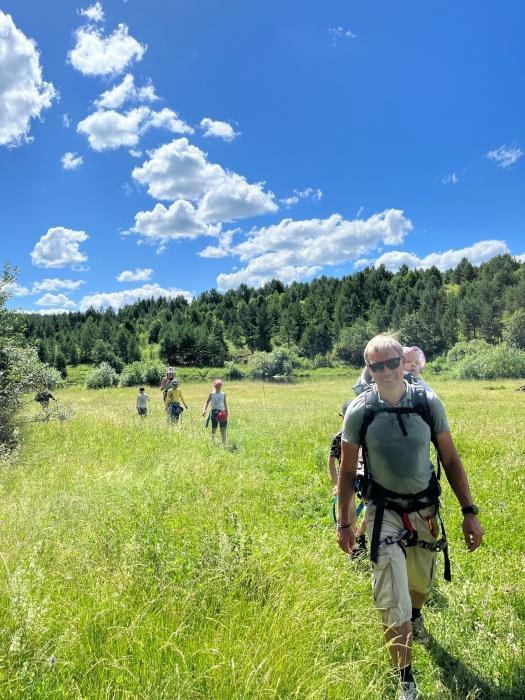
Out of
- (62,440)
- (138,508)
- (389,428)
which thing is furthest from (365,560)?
(62,440)

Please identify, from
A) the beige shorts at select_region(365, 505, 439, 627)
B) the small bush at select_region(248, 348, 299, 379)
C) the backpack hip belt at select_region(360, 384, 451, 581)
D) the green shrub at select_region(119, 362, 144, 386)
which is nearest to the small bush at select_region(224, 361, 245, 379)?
the small bush at select_region(248, 348, 299, 379)

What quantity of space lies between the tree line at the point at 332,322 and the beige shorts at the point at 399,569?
94.6 m

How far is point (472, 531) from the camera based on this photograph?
3.34m

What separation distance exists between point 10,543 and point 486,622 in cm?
480

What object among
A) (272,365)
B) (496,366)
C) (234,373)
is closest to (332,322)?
(272,365)

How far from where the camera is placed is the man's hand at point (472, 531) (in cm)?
330

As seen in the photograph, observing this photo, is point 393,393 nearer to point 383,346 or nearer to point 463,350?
point 383,346

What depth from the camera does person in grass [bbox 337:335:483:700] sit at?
313 centimetres

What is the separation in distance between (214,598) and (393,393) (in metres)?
2.32

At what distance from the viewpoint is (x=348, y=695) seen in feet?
8.86

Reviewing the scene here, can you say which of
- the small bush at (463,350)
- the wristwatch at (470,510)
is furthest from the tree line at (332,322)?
the wristwatch at (470,510)

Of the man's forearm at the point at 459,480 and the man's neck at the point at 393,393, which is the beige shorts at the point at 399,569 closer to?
the man's forearm at the point at 459,480

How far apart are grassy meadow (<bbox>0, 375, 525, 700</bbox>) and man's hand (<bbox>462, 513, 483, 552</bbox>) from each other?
103cm

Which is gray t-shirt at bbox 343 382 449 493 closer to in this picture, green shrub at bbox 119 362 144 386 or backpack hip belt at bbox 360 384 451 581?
backpack hip belt at bbox 360 384 451 581
